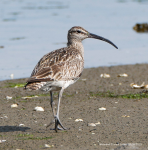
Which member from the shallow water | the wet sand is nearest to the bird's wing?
the wet sand

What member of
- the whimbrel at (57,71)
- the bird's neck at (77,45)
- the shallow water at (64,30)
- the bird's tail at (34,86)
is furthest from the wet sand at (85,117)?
the shallow water at (64,30)

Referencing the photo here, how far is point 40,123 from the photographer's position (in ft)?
25.8

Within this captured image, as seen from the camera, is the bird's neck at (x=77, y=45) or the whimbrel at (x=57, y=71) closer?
the whimbrel at (x=57, y=71)

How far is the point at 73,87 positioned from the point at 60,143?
433 cm

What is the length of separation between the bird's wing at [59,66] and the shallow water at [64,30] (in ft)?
15.8

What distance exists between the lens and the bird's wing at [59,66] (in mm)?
6967

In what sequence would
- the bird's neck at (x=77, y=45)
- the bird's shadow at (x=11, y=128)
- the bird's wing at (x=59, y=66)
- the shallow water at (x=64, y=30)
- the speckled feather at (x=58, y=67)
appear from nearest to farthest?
the speckled feather at (x=58, y=67) < the bird's wing at (x=59, y=66) < the bird's shadow at (x=11, y=128) < the bird's neck at (x=77, y=45) < the shallow water at (x=64, y=30)

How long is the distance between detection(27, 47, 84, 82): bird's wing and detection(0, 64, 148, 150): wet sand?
104cm

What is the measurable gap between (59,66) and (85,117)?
4.75 feet

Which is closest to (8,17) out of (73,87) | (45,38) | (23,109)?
(45,38)

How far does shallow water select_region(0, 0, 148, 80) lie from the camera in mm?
14172

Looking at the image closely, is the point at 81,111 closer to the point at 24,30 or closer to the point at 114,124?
the point at 114,124

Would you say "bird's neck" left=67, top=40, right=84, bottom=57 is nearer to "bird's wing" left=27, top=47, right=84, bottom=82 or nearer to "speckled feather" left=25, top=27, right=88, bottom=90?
"speckled feather" left=25, top=27, right=88, bottom=90

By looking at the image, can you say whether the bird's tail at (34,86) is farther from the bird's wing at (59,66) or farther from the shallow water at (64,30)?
the shallow water at (64,30)
